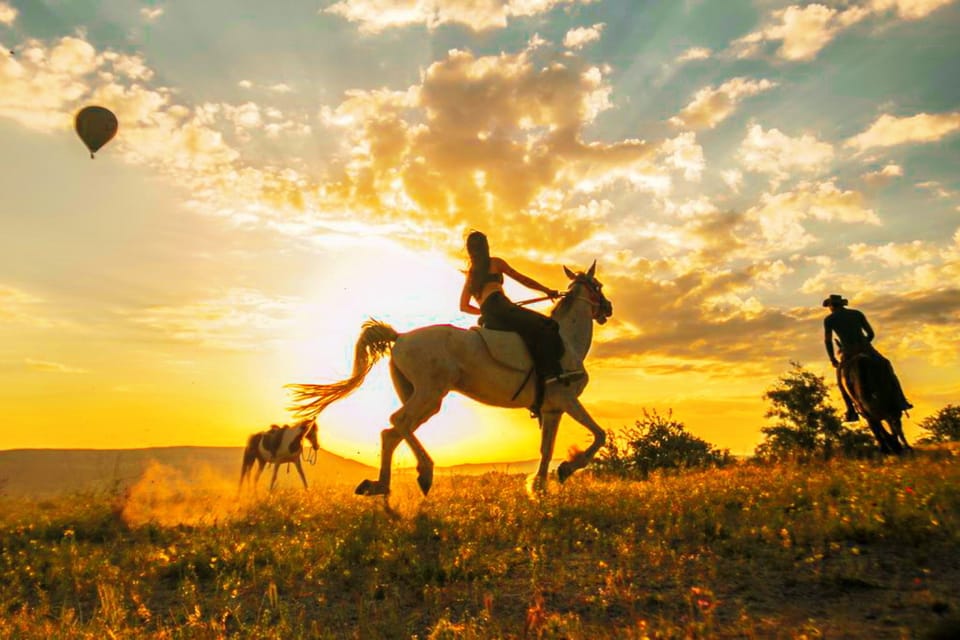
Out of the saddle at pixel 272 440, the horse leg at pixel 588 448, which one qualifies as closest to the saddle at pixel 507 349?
the horse leg at pixel 588 448

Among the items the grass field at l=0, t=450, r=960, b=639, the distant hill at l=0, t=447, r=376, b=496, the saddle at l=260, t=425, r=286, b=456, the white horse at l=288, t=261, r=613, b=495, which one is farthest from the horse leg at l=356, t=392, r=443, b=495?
the saddle at l=260, t=425, r=286, b=456

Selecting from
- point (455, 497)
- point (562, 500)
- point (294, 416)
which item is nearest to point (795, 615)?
point (562, 500)

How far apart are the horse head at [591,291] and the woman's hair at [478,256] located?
1.63 metres

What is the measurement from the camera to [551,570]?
521 centimetres

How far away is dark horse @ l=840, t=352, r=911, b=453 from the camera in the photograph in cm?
1189

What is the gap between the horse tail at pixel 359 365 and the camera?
9711 millimetres

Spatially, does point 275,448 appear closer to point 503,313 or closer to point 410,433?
point 410,433

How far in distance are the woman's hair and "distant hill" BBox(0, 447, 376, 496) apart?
303 inches

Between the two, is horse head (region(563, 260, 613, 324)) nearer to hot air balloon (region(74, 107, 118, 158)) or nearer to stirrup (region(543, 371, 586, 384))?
stirrup (region(543, 371, 586, 384))

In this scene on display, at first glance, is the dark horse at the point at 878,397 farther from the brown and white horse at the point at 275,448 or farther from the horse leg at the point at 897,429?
the brown and white horse at the point at 275,448

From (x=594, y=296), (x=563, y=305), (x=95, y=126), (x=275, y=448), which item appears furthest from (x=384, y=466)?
(x=95, y=126)

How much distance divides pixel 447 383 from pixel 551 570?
4080 millimetres

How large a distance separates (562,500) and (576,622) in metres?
4.30

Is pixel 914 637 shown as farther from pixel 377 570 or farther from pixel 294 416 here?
pixel 294 416
